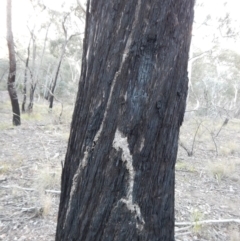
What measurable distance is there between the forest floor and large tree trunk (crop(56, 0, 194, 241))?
4.44 feet

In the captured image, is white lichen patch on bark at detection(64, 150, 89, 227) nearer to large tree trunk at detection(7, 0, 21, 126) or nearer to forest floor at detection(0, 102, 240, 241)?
forest floor at detection(0, 102, 240, 241)

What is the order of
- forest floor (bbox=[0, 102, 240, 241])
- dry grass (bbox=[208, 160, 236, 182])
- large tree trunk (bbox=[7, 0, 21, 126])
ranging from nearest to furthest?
forest floor (bbox=[0, 102, 240, 241]), dry grass (bbox=[208, 160, 236, 182]), large tree trunk (bbox=[7, 0, 21, 126])

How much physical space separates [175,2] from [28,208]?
2.23 meters

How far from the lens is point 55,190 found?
10.1 feet

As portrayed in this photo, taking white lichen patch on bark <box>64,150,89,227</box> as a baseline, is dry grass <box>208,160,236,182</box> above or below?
below

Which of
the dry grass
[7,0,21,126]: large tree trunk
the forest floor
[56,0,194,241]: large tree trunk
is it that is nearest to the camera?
[56,0,194,241]: large tree trunk

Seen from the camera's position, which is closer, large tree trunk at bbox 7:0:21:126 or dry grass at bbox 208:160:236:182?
dry grass at bbox 208:160:236:182

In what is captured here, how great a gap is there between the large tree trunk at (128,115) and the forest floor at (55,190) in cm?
135

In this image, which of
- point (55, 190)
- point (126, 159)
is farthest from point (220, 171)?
point (126, 159)

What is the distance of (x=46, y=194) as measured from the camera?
2936mm

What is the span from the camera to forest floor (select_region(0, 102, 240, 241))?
2359 mm

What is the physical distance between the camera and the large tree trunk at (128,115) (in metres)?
0.98

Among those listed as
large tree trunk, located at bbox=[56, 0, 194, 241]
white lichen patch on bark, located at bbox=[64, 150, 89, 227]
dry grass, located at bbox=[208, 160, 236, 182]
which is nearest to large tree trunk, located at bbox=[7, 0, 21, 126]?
dry grass, located at bbox=[208, 160, 236, 182]

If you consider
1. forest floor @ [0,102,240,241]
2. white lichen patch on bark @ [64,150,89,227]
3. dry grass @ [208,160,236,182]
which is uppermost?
white lichen patch on bark @ [64,150,89,227]
